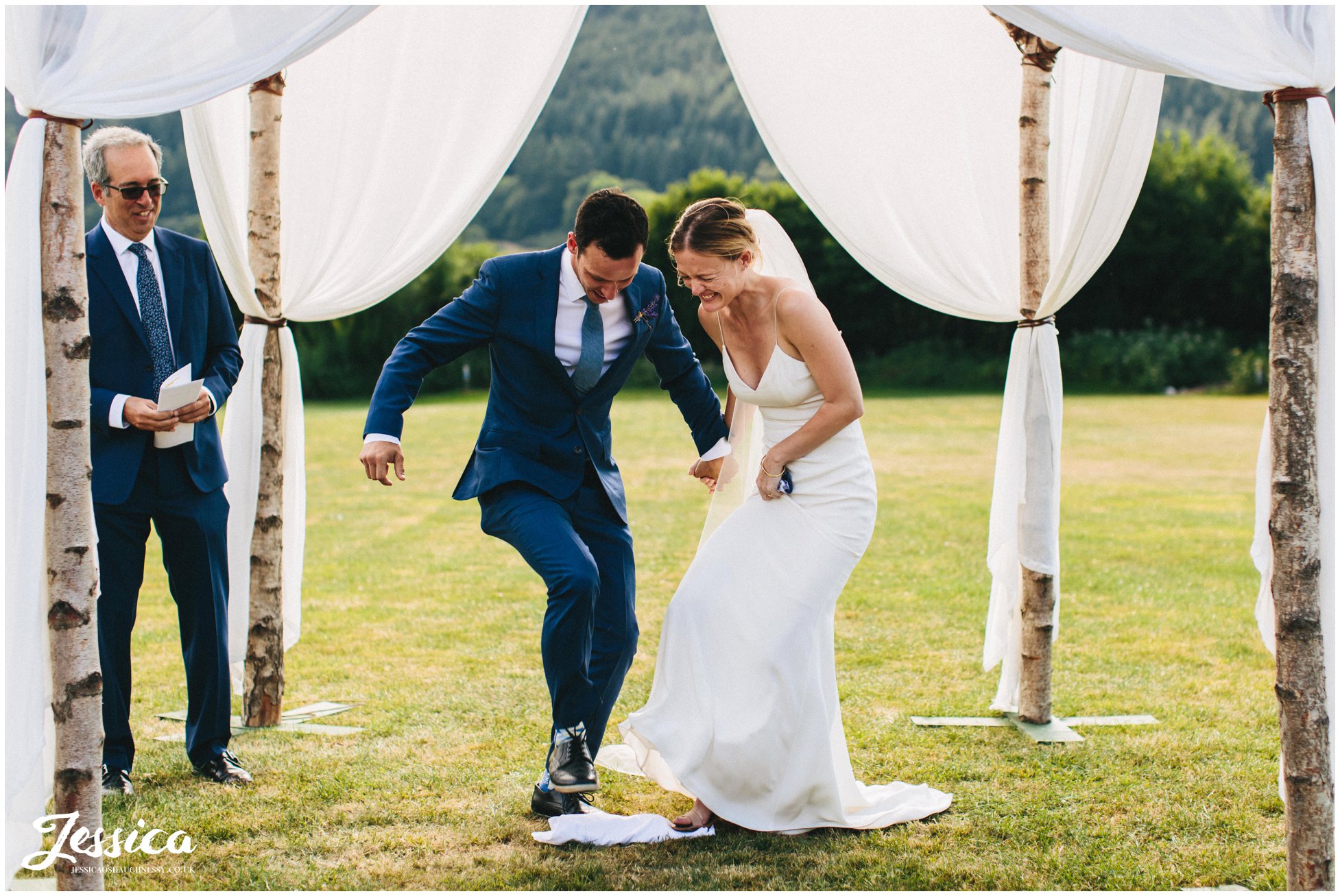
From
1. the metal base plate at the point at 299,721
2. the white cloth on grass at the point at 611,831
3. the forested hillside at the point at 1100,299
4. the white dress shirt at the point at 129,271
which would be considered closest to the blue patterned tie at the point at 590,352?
the white dress shirt at the point at 129,271

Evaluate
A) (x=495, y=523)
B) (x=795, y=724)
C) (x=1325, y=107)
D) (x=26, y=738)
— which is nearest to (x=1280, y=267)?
(x=1325, y=107)

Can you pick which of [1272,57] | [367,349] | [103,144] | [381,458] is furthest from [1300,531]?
[367,349]

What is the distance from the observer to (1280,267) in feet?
9.77

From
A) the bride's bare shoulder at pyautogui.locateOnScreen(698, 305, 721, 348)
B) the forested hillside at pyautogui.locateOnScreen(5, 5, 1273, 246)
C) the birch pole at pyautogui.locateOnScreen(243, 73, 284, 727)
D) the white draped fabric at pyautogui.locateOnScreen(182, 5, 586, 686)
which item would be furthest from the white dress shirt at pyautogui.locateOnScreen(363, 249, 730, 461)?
the forested hillside at pyautogui.locateOnScreen(5, 5, 1273, 246)

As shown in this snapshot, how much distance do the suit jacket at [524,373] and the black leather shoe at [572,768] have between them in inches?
30.2

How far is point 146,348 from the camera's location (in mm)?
3814

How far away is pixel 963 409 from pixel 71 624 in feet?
76.8

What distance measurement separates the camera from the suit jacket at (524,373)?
3664mm

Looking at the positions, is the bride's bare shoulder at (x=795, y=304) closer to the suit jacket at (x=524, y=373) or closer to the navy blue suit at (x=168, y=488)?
the suit jacket at (x=524, y=373)

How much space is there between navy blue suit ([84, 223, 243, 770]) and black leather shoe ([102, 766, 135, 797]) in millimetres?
33

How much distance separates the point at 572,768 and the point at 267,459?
2.02m

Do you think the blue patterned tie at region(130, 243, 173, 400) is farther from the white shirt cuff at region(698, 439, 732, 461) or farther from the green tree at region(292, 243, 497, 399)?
the green tree at region(292, 243, 497, 399)

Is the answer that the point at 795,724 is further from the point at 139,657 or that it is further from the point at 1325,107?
the point at 139,657

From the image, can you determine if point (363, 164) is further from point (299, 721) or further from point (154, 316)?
point (299, 721)
